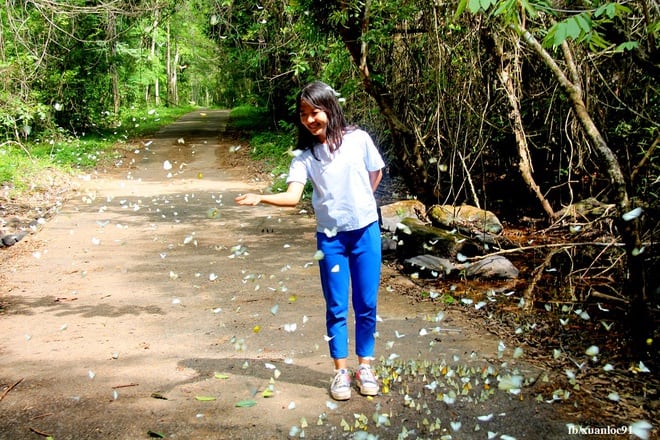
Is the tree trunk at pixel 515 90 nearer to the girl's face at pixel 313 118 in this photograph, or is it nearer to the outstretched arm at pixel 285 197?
the girl's face at pixel 313 118

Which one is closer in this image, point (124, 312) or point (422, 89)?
point (124, 312)

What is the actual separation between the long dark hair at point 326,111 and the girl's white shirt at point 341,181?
4 cm

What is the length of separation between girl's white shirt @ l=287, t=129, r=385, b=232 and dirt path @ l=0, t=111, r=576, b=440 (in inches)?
28.5

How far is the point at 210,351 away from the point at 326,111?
6.15 ft

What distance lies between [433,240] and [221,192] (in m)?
5.86

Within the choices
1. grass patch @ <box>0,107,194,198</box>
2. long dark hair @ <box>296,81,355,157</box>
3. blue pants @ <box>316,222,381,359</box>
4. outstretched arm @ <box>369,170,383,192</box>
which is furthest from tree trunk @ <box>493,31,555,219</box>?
grass patch @ <box>0,107,194,198</box>

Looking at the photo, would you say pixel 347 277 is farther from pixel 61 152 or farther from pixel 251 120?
pixel 251 120

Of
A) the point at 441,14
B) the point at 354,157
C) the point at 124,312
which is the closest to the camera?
the point at 354,157

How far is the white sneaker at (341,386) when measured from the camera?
10.7 feet

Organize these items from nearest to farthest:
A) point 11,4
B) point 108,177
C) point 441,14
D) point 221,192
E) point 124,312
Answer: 1. point 124,312
2. point 441,14
3. point 11,4
4. point 221,192
5. point 108,177

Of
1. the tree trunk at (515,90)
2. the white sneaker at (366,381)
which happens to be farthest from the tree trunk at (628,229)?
the tree trunk at (515,90)

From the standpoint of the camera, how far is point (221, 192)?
1145cm

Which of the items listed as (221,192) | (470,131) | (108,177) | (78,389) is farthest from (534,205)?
(108,177)

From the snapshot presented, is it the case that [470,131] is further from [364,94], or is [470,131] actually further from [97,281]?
[97,281]
